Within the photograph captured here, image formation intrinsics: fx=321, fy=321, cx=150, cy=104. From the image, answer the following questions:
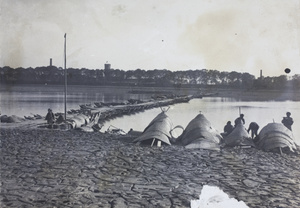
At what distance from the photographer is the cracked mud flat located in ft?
23.7

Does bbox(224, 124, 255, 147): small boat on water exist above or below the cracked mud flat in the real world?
above

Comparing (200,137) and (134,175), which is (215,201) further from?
(200,137)

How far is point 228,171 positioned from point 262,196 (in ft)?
7.00

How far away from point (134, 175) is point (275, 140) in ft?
22.9

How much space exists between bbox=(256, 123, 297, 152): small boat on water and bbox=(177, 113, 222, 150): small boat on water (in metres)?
1.92

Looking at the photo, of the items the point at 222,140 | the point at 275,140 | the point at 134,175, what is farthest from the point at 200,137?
the point at 134,175

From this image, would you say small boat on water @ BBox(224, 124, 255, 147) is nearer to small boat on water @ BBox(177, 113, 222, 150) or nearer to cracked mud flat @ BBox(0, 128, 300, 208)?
small boat on water @ BBox(177, 113, 222, 150)

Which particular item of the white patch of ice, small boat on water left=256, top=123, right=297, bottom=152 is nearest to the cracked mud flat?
the white patch of ice

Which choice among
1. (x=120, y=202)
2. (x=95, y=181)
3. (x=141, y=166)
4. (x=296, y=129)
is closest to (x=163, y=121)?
(x=141, y=166)

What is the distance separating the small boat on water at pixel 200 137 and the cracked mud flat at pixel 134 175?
2.88 ft

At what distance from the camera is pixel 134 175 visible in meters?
9.09

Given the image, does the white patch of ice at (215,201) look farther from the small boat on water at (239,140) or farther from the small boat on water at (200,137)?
the small boat on water at (239,140)

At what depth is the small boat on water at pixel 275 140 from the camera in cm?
1291

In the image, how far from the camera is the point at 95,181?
8.46 meters
